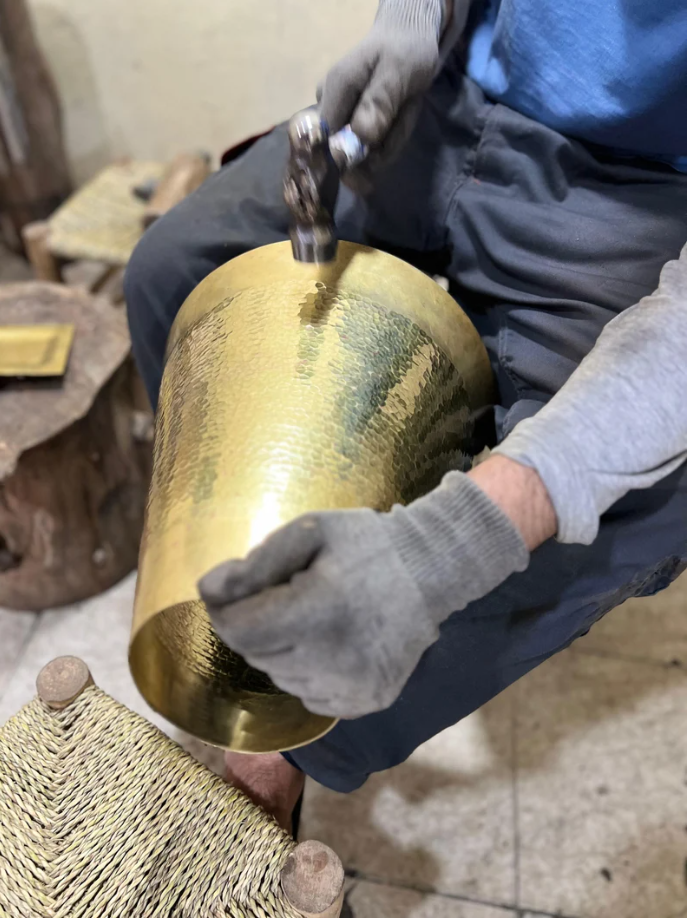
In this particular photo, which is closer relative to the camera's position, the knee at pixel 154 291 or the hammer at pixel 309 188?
the hammer at pixel 309 188

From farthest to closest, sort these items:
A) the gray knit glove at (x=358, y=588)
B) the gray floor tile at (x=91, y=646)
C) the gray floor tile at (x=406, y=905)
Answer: the gray floor tile at (x=91, y=646) → the gray floor tile at (x=406, y=905) → the gray knit glove at (x=358, y=588)

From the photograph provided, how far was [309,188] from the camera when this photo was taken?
487 mm

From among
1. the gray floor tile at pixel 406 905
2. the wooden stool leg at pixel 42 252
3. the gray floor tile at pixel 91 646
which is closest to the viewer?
the gray floor tile at pixel 406 905

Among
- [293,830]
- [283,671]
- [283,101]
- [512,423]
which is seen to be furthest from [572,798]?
[283,101]

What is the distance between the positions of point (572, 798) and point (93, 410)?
2.53 feet

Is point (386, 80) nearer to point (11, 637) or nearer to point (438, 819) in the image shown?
point (438, 819)

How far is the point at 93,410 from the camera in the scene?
2.95 ft

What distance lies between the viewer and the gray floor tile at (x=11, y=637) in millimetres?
1029

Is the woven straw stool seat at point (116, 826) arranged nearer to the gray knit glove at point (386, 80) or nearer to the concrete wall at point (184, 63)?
the gray knit glove at point (386, 80)

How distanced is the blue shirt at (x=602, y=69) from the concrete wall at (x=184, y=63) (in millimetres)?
892

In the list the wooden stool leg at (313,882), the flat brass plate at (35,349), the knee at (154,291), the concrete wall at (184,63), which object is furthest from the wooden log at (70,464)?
the concrete wall at (184,63)

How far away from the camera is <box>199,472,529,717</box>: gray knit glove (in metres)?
0.36

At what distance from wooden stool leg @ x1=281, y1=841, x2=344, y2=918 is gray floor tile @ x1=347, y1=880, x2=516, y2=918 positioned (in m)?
0.32

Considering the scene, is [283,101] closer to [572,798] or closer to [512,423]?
[512,423]
